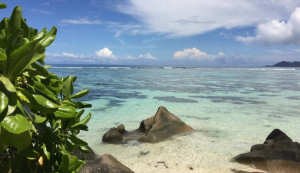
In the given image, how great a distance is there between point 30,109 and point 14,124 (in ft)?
A: 0.84

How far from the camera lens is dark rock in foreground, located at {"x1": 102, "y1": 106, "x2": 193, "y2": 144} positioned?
34.3 feet

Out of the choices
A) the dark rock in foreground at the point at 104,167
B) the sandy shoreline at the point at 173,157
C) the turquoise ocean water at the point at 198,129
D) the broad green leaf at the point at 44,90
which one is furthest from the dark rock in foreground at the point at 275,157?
the broad green leaf at the point at 44,90

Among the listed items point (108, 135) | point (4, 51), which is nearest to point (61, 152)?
point (4, 51)

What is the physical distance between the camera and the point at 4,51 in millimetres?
1332

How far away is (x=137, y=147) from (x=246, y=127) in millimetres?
5413

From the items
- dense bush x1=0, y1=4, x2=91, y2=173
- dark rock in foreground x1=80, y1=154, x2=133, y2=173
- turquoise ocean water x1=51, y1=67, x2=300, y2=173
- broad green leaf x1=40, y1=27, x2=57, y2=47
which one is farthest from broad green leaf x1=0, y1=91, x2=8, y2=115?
turquoise ocean water x1=51, y1=67, x2=300, y2=173

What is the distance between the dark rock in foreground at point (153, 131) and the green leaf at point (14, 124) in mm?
9086

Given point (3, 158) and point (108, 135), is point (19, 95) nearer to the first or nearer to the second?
point (3, 158)

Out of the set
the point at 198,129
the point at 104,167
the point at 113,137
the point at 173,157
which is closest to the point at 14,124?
the point at 104,167

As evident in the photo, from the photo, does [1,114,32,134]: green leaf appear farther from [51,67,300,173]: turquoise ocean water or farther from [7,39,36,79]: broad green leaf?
[51,67,300,173]: turquoise ocean water

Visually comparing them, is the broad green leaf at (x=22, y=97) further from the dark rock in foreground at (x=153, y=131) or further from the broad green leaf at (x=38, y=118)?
the dark rock in foreground at (x=153, y=131)

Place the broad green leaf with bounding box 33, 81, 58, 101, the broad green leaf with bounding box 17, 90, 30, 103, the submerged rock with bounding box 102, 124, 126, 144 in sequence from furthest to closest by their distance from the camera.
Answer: the submerged rock with bounding box 102, 124, 126, 144 → the broad green leaf with bounding box 33, 81, 58, 101 → the broad green leaf with bounding box 17, 90, 30, 103

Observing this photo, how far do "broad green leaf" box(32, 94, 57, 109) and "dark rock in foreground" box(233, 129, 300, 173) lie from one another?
268 inches

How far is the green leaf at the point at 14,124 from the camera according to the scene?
1.25m
